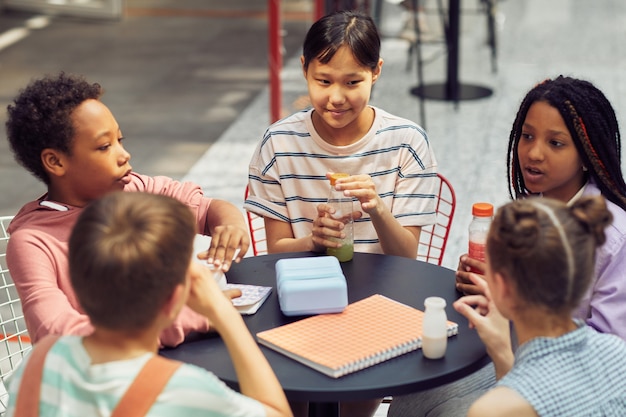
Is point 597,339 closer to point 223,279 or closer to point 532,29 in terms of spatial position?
point 223,279

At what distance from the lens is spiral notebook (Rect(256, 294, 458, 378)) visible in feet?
6.35

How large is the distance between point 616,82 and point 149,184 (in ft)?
17.9

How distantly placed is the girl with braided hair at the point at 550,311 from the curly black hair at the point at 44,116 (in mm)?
1069

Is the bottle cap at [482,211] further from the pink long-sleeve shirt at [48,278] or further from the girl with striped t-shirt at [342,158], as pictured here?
the pink long-sleeve shirt at [48,278]

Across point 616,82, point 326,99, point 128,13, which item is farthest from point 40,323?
point 128,13

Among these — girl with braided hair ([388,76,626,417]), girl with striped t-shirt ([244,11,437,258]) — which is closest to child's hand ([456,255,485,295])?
girl with braided hair ([388,76,626,417])

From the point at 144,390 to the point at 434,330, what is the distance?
66cm

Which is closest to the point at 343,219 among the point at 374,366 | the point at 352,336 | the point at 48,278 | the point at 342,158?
the point at 342,158

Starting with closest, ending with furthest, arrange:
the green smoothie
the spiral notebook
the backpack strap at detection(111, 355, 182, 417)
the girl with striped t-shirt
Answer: the backpack strap at detection(111, 355, 182, 417)
the spiral notebook
the green smoothie
the girl with striped t-shirt

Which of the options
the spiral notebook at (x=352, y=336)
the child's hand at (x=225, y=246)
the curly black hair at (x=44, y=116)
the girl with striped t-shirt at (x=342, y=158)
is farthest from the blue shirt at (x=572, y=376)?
the curly black hair at (x=44, y=116)

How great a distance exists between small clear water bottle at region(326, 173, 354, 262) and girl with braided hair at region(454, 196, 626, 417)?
75cm

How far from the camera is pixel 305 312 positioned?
215 centimetres

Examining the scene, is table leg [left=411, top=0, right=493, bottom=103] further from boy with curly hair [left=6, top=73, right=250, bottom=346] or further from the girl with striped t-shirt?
boy with curly hair [left=6, top=73, right=250, bottom=346]

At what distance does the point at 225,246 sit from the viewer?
234 centimetres
